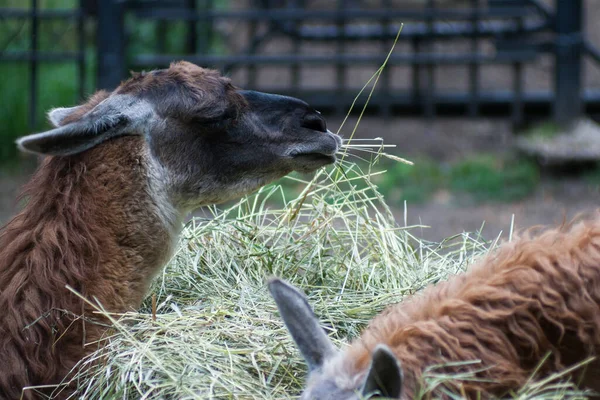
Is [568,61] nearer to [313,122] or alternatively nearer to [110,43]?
[110,43]

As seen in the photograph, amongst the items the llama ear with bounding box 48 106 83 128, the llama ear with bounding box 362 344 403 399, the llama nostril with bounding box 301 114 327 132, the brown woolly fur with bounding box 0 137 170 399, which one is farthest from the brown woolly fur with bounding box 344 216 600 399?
the llama ear with bounding box 48 106 83 128

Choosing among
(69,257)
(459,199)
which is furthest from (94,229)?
(459,199)

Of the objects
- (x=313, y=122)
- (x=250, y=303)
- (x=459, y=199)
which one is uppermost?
(x=313, y=122)

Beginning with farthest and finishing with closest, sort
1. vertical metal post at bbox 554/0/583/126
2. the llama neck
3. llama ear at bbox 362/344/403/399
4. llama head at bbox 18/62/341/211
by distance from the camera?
vertical metal post at bbox 554/0/583/126
llama head at bbox 18/62/341/211
the llama neck
llama ear at bbox 362/344/403/399

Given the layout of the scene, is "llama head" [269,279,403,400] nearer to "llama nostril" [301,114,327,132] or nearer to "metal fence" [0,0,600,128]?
"llama nostril" [301,114,327,132]

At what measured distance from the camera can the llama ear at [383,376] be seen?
2.22m

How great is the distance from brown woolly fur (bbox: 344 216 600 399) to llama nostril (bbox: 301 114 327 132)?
1335 millimetres

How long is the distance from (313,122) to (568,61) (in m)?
5.69

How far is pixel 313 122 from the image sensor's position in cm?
389

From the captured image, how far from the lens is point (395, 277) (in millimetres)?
3871

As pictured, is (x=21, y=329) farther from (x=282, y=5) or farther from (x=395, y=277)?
(x=282, y=5)

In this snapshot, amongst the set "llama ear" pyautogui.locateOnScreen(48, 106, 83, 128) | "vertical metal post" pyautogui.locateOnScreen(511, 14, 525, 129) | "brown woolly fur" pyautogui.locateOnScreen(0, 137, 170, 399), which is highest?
"llama ear" pyautogui.locateOnScreen(48, 106, 83, 128)

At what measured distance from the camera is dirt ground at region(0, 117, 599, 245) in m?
7.67

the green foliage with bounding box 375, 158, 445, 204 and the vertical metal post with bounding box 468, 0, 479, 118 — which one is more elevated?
the vertical metal post with bounding box 468, 0, 479, 118
